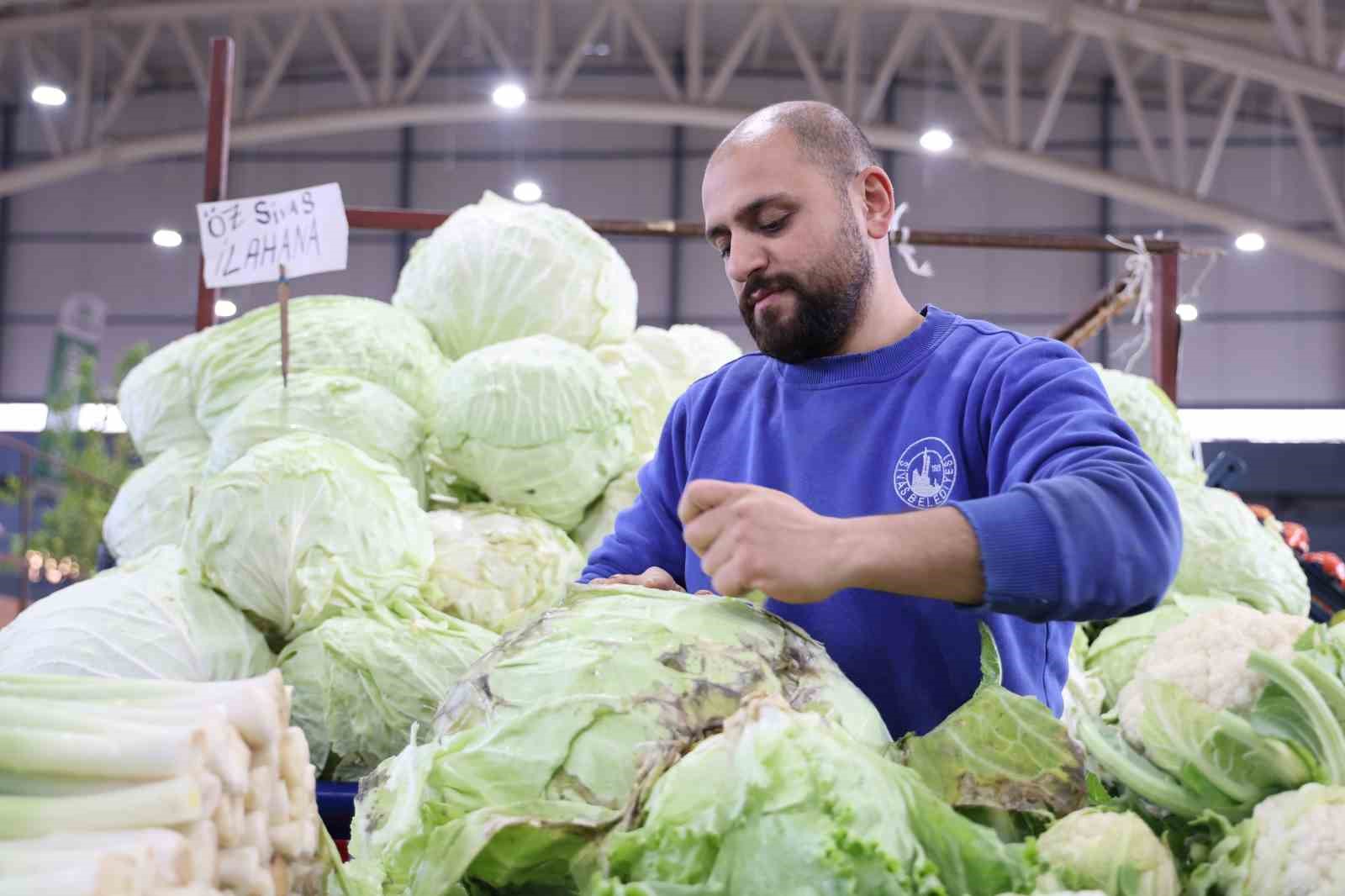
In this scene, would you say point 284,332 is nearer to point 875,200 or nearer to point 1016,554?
point 875,200

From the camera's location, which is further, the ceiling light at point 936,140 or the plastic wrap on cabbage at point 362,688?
the ceiling light at point 936,140

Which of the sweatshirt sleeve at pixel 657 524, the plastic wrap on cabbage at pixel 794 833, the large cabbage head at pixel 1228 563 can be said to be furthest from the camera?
the large cabbage head at pixel 1228 563

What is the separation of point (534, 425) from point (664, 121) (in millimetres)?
13261

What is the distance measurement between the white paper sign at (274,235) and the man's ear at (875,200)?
57.4 inches

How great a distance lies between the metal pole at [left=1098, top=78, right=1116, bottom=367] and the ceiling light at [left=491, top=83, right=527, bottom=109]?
8.46 m

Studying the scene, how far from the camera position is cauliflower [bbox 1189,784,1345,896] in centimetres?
114

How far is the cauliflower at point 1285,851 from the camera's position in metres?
1.14

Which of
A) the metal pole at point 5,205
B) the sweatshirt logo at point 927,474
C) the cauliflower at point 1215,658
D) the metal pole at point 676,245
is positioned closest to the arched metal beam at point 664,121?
the metal pole at point 676,245

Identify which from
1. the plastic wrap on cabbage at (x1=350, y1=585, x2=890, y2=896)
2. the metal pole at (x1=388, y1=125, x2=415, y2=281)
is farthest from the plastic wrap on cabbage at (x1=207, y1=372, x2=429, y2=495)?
the metal pole at (x1=388, y1=125, x2=415, y2=281)

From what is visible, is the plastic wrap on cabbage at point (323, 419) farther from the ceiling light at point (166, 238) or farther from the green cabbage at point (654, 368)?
the ceiling light at point (166, 238)

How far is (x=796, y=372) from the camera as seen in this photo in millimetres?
2270

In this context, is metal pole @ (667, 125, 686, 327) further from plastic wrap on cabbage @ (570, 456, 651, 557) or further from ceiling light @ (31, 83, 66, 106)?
plastic wrap on cabbage @ (570, 456, 651, 557)

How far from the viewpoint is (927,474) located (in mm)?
2041

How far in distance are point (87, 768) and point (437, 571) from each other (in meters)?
1.87
